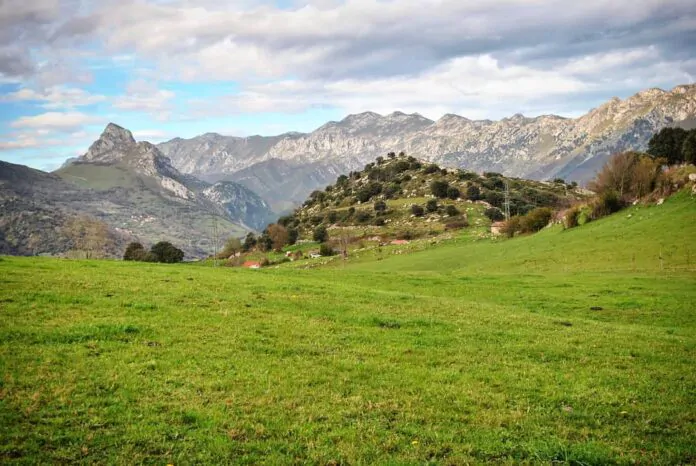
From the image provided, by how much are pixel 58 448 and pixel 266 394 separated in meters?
4.51

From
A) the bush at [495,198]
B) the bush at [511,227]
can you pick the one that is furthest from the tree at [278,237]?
the bush at [511,227]

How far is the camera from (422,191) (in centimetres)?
17488

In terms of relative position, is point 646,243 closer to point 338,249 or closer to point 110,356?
point 110,356

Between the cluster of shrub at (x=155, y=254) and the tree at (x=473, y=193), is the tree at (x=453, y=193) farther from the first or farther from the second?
the cluster of shrub at (x=155, y=254)

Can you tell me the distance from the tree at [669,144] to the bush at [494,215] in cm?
3864

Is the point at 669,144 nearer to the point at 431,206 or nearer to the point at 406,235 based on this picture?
the point at 431,206

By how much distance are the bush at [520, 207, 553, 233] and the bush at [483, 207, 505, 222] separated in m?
36.2

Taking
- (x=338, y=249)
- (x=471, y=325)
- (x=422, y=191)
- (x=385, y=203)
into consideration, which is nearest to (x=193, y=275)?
(x=471, y=325)

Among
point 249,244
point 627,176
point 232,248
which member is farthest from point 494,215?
point 232,248

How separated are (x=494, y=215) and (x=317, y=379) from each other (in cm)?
11837

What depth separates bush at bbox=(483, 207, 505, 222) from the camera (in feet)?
406

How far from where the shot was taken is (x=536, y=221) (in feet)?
278

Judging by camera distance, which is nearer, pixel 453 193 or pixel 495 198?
pixel 495 198

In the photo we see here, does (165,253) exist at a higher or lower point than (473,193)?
lower
